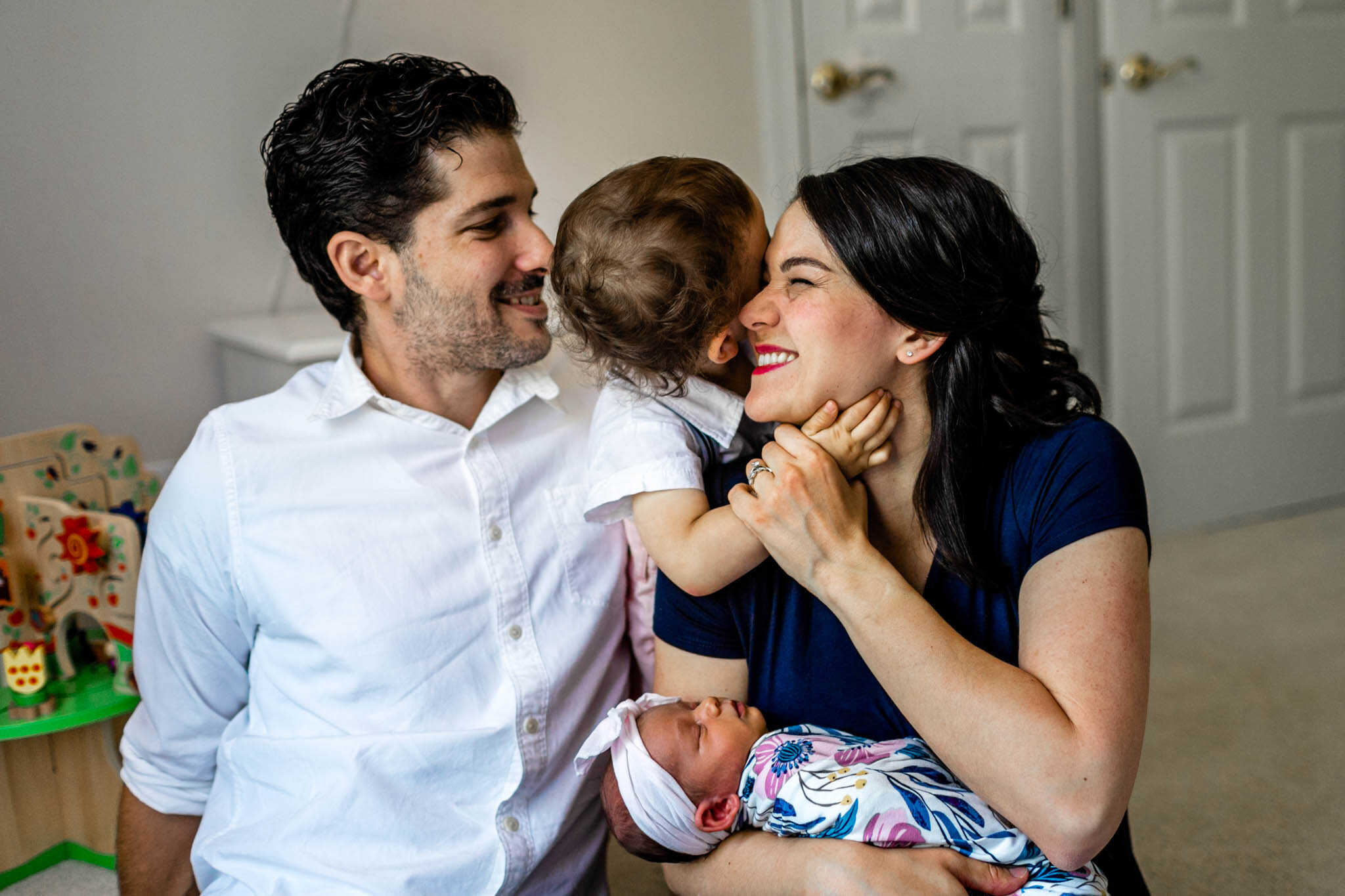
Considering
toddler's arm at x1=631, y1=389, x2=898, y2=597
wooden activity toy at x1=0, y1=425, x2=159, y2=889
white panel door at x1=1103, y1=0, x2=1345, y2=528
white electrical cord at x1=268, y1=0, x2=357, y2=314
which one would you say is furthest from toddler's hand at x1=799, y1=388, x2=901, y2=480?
white panel door at x1=1103, y1=0, x2=1345, y2=528

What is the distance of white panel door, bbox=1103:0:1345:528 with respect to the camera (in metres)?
2.97

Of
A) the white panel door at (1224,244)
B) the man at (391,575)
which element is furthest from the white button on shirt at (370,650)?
the white panel door at (1224,244)

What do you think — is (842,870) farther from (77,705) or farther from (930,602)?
(77,705)

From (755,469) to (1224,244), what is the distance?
2.45 metres

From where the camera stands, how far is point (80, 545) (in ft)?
4.91

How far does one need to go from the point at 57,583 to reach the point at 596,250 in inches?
35.1

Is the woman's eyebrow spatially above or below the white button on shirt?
above

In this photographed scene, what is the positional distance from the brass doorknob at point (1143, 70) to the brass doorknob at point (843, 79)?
24.6 inches

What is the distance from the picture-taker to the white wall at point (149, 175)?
2.06m

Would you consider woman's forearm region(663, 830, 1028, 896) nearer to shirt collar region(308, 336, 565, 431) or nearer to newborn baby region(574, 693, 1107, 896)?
newborn baby region(574, 693, 1107, 896)

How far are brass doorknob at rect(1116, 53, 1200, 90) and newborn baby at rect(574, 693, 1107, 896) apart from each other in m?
2.38

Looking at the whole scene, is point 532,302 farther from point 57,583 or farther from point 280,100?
point 280,100

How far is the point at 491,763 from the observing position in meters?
1.27

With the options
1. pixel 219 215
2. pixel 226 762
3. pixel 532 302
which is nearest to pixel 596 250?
pixel 532 302
